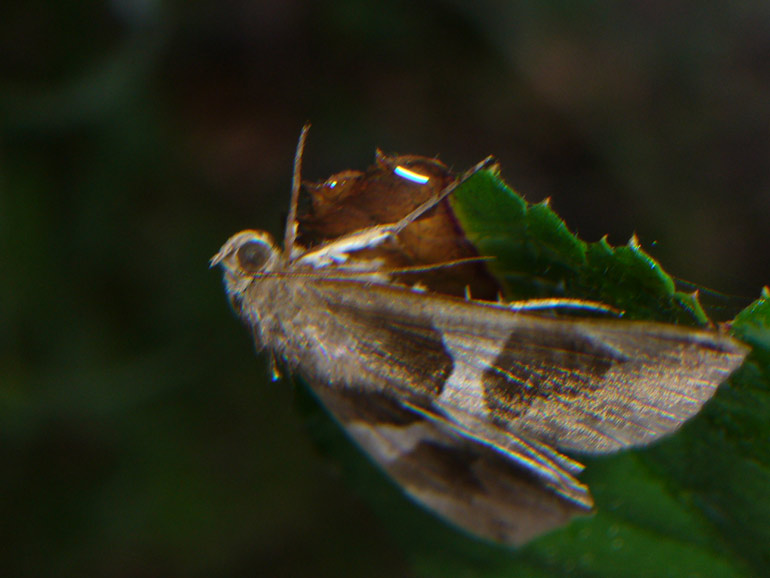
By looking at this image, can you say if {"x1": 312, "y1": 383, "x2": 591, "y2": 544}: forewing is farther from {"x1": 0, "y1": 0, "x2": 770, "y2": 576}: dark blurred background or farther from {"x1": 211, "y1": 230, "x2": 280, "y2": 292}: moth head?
{"x1": 0, "y1": 0, "x2": 770, "y2": 576}: dark blurred background

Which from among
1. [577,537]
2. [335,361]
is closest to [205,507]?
[335,361]

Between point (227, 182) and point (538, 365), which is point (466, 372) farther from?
point (227, 182)

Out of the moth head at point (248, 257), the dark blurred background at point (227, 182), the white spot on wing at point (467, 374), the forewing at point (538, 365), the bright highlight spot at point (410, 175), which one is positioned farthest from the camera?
the dark blurred background at point (227, 182)

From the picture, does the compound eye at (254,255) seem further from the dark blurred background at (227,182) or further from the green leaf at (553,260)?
the dark blurred background at (227,182)

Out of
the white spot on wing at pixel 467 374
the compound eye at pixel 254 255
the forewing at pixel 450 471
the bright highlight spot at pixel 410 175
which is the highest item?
the compound eye at pixel 254 255

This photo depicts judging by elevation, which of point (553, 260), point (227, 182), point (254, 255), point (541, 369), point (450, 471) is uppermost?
point (227, 182)

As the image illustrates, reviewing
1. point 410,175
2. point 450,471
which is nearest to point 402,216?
point 410,175

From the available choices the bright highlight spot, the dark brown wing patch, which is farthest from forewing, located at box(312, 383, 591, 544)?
the bright highlight spot

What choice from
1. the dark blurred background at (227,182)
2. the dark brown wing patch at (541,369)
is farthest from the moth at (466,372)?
the dark blurred background at (227,182)
